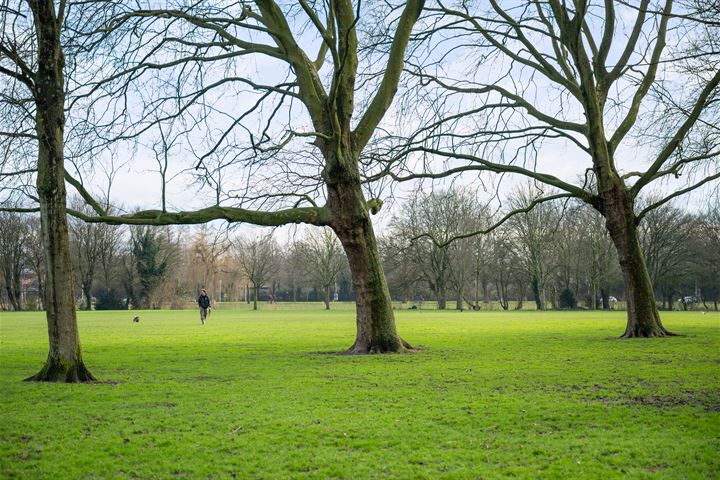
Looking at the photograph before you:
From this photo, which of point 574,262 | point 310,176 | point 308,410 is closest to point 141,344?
point 310,176

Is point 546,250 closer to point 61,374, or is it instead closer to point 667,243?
point 667,243

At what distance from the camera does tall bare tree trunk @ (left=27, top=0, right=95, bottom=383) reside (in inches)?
482

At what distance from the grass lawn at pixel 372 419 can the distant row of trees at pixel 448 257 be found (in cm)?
4432

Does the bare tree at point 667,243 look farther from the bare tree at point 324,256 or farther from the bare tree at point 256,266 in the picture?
the bare tree at point 256,266

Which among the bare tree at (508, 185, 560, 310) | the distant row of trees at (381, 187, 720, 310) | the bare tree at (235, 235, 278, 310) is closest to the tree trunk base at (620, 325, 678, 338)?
the distant row of trees at (381, 187, 720, 310)

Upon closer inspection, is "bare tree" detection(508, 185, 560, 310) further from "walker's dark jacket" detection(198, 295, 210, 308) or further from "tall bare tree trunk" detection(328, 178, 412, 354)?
"tall bare tree trunk" detection(328, 178, 412, 354)

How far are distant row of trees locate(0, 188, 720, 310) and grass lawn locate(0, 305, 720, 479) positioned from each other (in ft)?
145

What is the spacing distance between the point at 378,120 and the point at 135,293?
6711cm

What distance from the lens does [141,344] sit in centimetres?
2255

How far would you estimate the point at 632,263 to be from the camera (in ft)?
73.2

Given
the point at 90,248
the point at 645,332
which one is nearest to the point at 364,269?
the point at 645,332

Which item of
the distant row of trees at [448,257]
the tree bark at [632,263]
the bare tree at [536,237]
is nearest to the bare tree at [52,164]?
the tree bark at [632,263]

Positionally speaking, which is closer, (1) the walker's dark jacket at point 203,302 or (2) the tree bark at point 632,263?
(2) the tree bark at point 632,263

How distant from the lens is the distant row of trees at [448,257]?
221ft
